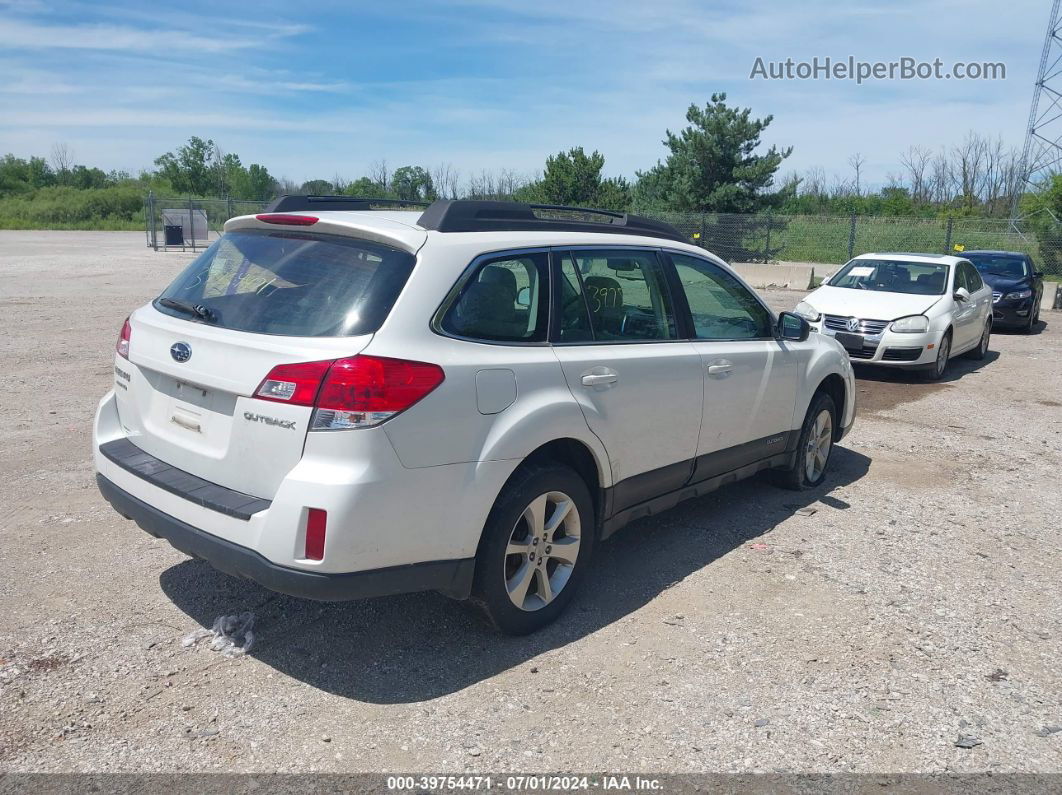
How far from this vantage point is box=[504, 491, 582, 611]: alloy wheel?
12.5ft

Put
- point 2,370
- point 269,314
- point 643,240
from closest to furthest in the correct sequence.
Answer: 1. point 269,314
2. point 643,240
3. point 2,370

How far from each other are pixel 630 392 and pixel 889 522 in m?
2.47

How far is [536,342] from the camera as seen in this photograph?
12.7 ft

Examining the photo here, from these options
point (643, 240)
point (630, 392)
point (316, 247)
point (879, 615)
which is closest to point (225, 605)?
point (316, 247)

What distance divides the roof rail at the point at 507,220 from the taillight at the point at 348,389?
79 centimetres

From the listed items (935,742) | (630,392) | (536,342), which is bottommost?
(935,742)

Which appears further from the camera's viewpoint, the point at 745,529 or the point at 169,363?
the point at 745,529

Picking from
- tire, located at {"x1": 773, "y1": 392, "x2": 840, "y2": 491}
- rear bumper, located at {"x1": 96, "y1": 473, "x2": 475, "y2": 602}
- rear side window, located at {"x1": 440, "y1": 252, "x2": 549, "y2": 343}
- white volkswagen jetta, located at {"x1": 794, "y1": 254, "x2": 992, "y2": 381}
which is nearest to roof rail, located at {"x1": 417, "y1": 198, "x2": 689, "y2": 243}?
rear side window, located at {"x1": 440, "y1": 252, "x2": 549, "y2": 343}

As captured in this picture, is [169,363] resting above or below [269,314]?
below

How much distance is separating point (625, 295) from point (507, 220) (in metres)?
0.82

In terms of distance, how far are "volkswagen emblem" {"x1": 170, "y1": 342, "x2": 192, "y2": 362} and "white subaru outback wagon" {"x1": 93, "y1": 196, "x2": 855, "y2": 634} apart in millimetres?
11

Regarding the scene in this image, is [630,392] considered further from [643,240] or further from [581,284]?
[643,240]

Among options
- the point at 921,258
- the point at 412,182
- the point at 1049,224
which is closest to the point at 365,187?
the point at 412,182

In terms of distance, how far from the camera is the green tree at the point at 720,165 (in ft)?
116
